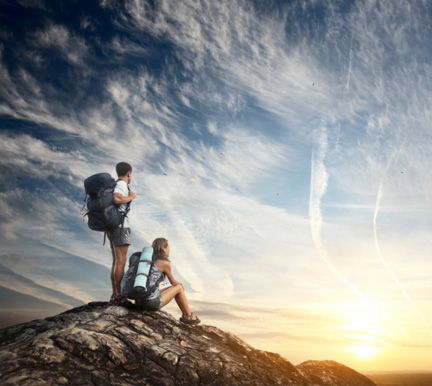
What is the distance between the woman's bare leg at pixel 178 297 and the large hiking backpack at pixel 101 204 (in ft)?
8.55

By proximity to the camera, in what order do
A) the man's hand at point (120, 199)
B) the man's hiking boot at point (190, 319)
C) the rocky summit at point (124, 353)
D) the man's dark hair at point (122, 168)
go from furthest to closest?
the man's hiking boot at point (190, 319) < the man's dark hair at point (122, 168) < the man's hand at point (120, 199) < the rocky summit at point (124, 353)

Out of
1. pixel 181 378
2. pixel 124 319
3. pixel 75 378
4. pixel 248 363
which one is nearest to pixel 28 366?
pixel 75 378

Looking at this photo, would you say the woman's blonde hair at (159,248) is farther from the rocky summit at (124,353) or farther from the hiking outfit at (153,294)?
the rocky summit at (124,353)

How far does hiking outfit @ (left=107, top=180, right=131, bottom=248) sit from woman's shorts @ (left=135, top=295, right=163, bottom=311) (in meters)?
1.80

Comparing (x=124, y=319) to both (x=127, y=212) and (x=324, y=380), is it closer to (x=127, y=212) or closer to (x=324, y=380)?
(x=127, y=212)

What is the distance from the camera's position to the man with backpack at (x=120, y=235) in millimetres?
10125

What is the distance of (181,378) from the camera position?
28.4 ft

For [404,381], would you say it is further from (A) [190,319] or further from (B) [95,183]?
(B) [95,183]

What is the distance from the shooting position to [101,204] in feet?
32.5

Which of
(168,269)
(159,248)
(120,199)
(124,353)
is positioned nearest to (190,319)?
(168,269)

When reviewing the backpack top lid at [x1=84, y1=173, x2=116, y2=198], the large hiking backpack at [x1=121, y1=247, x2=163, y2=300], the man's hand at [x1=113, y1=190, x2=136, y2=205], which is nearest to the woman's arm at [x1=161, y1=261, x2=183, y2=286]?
the large hiking backpack at [x1=121, y1=247, x2=163, y2=300]

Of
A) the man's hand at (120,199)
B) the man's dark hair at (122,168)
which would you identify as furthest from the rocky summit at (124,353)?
the man's dark hair at (122,168)

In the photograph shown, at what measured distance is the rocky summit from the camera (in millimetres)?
7422

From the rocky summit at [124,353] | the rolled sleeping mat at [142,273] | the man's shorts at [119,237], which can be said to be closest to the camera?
the rocky summit at [124,353]
